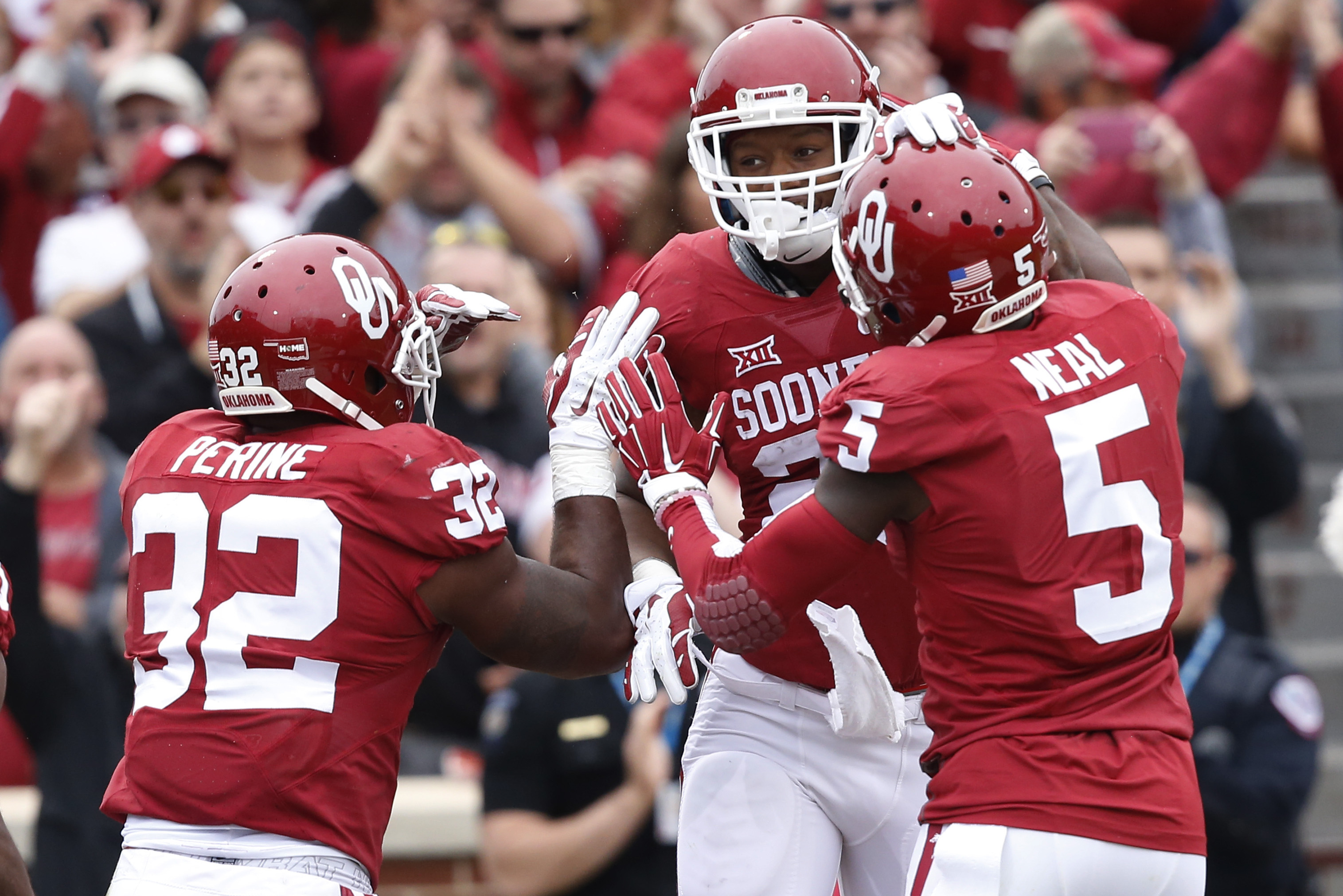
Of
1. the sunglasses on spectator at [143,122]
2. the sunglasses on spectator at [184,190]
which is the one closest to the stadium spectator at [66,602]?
the sunglasses on spectator at [184,190]

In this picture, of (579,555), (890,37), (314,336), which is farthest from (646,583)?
(890,37)

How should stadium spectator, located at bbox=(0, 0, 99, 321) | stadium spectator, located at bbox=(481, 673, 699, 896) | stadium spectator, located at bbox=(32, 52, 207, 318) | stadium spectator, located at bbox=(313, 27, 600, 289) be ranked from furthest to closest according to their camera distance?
1. stadium spectator, located at bbox=(0, 0, 99, 321)
2. stadium spectator, located at bbox=(32, 52, 207, 318)
3. stadium spectator, located at bbox=(313, 27, 600, 289)
4. stadium spectator, located at bbox=(481, 673, 699, 896)

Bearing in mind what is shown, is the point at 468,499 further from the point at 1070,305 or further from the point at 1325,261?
the point at 1325,261

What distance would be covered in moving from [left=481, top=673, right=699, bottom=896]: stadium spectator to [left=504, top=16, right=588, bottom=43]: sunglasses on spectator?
12.0 feet

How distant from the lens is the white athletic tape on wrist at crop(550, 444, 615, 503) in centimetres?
433

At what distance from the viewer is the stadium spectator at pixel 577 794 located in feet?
19.5

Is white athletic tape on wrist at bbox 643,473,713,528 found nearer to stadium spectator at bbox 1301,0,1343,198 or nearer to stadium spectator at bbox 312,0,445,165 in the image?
stadium spectator at bbox 312,0,445,165

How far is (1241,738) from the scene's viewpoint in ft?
20.5

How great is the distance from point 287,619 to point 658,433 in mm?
866

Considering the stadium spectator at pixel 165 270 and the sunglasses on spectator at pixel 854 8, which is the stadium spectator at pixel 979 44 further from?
the stadium spectator at pixel 165 270

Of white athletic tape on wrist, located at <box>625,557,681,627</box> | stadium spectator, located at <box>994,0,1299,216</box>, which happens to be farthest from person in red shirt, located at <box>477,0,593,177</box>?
white athletic tape on wrist, located at <box>625,557,681,627</box>

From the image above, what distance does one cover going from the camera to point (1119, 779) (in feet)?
11.4

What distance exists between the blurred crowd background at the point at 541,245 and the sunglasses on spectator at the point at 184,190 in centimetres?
1

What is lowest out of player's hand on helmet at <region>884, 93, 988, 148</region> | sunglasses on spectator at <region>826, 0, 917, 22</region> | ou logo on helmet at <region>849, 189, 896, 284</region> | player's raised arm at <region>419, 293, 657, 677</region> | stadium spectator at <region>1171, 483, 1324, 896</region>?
stadium spectator at <region>1171, 483, 1324, 896</region>
